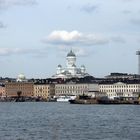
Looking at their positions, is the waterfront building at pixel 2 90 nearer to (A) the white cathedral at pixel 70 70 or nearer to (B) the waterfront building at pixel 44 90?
(B) the waterfront building at pixel 44 90

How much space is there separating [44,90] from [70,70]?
22213 millimetres

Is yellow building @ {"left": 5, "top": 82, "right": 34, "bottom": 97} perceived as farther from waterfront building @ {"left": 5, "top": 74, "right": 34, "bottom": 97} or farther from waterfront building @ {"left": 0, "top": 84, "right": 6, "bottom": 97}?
waterfront building @ {"left": 0, "top": 84, "right": 6, "bottom": 97}

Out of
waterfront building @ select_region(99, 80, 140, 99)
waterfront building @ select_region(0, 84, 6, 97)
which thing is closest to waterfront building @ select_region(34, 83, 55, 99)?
waterfront building @ select_region(0, 84, 6, 97)

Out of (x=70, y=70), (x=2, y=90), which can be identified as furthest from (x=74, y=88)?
(x=70, y=70)

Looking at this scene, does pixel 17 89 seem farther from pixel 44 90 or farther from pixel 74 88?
pixel 74 88

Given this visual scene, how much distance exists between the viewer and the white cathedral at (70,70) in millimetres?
188750

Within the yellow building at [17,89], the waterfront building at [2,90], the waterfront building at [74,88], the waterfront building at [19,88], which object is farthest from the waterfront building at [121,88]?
the waterfront building at [2,90]

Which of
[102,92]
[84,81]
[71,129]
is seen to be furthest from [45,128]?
[84,81]

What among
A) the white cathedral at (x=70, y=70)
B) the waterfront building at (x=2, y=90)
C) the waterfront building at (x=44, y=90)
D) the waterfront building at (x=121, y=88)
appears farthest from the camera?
the white cathedral at (x=70, y=70)

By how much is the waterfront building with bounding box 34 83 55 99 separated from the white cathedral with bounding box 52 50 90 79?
1456 cm

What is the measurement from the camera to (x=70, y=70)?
192750mm

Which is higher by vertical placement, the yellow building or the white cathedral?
the white cathedral

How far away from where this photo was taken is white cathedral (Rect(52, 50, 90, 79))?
18875 centimetres

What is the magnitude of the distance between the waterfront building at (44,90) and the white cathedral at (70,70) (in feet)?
47.8
